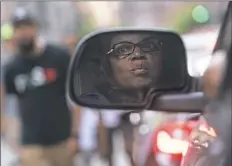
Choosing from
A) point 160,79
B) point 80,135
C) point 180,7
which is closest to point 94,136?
point 80,135

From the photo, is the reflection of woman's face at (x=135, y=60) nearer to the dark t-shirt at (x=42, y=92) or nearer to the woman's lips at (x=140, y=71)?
the woman's lips at (x=140, y=71)

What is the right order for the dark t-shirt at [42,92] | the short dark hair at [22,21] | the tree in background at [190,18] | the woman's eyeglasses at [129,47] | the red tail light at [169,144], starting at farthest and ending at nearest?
the tree in background at [190,18] < the short dark hair at [22,21] < the dark t-shirt at [42,92] < the red tail light at [169,144] < the woman's eyeglasses at [129,47]

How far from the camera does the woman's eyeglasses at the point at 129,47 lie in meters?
1.93

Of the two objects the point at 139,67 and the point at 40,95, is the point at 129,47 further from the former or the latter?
the point at 40,95

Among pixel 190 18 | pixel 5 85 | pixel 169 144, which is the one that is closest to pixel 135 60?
pixel 169 144

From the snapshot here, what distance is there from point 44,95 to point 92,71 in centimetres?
369

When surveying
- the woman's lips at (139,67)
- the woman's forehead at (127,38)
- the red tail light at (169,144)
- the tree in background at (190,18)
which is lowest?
the tree in background at (190,18)

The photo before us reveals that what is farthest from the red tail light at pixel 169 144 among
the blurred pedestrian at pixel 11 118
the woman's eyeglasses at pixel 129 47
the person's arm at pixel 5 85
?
the blurred pedestrian at pixel 11 118

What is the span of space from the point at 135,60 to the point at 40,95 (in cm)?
372

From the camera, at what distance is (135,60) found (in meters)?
1.94

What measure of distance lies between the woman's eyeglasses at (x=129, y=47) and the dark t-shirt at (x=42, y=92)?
362 cm

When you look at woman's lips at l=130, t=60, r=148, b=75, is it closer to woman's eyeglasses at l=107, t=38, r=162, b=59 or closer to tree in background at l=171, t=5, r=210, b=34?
woman's eyeglasses at l=107, t=38, r=162, b=59

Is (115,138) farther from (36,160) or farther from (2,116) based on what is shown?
(2,116)

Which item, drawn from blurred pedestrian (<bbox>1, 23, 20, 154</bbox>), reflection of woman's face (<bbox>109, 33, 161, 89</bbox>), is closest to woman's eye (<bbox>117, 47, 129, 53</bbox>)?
reflection of woman's face (<bbox>109, 33, 161, 89</bbox>)
